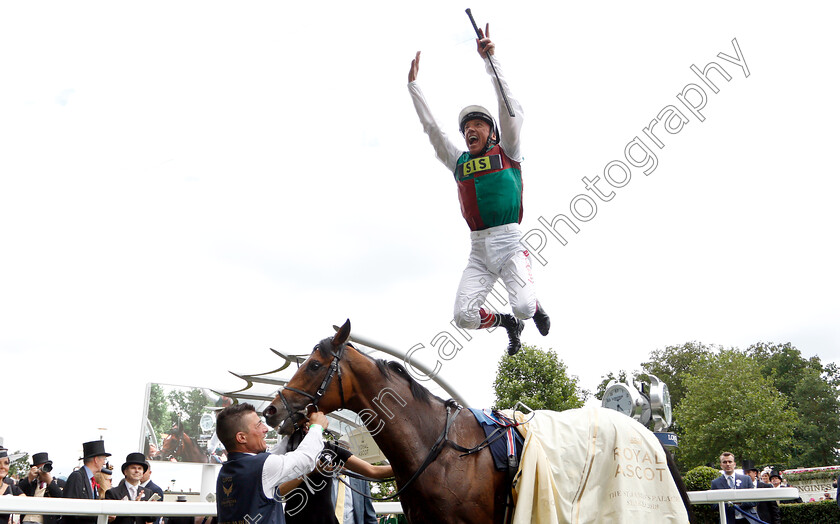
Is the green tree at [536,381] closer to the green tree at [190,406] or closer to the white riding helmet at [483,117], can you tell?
the green tree at [190,406]

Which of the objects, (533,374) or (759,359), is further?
(759,359)

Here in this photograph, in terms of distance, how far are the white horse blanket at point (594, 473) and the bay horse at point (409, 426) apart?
9.9 inches

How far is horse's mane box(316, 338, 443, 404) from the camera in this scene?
4783 millimetres

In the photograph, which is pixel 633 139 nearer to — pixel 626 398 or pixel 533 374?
pixel 626 398

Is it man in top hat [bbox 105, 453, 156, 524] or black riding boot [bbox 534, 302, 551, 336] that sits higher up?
black riding boot [bbox 534, 302, 551, 336]

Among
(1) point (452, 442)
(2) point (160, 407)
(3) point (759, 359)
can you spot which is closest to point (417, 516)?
(1) point (452, 442)

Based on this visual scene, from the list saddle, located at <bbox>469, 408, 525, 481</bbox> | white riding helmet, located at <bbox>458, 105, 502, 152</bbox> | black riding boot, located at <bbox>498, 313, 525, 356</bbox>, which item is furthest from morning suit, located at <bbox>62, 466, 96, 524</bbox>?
white riding helmet, located at <bbox>458, 105, 502, 152</bbox>

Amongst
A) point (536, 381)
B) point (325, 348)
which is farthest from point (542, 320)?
point (536, 381)

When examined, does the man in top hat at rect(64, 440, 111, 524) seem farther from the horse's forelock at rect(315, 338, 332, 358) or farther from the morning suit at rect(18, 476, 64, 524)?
the horse's forelock at rect(315, 338, 332, 358)

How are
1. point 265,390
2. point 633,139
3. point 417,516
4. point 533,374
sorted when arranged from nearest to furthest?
point 417,516 → point 633,139 → point 265,390 → point 533,374

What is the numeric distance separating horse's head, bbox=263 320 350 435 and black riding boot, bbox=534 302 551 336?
209 centimetres

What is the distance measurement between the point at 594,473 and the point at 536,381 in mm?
34362

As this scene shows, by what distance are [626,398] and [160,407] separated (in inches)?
976

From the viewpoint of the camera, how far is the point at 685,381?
44656 millimetres
